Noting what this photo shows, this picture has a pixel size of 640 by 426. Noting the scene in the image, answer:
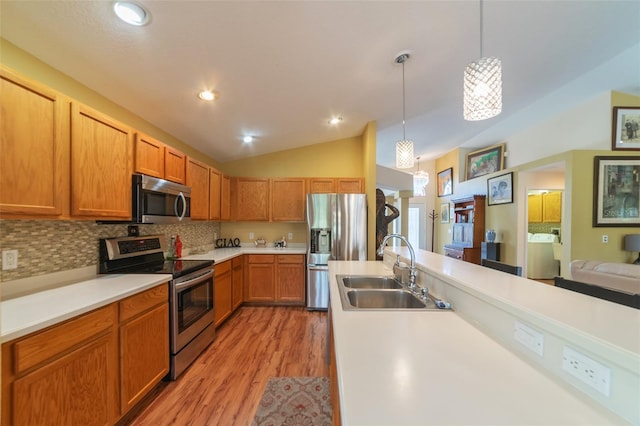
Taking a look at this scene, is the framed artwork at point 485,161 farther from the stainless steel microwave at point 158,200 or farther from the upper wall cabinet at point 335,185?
the stainless steel microwave at point 158,200

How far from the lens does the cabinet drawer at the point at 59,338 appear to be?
42.1 inches

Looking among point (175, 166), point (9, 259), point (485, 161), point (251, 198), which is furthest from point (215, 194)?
point (485, 161)

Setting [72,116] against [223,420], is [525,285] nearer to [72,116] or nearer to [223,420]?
[223,420]

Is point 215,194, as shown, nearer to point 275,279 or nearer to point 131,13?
point 275,279

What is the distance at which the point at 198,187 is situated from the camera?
3080 millimetres

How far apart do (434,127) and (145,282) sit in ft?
17.1

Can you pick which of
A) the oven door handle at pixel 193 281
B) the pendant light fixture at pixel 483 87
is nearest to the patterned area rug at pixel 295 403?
the oven door handle at pixel 193 281

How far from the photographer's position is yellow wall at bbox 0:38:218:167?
4.91 feet

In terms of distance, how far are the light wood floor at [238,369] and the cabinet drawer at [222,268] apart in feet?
2.26

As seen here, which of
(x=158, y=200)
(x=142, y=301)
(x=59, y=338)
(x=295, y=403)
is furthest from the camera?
(x=158, y=200)

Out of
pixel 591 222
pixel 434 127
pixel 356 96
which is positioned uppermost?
pixel 434 127

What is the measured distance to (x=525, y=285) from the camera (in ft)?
3.92

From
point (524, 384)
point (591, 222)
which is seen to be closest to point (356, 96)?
point (524, 384)

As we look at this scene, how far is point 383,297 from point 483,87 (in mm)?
1560
